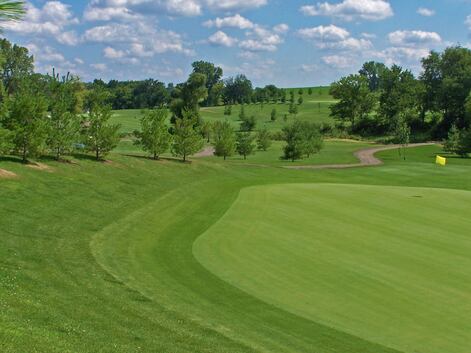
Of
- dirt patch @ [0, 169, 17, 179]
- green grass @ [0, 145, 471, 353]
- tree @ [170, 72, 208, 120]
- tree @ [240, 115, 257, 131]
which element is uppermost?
tree @ [170, 72, 208, 120]

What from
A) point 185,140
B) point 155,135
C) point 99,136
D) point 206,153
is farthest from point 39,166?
point 206,153

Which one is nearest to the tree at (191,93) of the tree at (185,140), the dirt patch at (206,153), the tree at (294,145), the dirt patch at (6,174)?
the dirt patch at (206,153)

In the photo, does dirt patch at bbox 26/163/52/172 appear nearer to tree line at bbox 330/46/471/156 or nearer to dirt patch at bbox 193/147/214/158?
dirt patch at bbox 193/147/214/158

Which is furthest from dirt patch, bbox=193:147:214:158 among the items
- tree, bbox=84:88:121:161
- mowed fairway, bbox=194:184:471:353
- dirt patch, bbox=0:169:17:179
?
mowed fairway, bbox=194:184:471:353

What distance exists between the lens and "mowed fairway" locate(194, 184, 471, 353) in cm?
1355

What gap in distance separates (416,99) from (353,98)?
594 inches

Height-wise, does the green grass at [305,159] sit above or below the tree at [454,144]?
below

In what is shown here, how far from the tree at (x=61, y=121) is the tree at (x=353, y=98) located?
337ft

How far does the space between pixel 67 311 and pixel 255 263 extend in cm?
696

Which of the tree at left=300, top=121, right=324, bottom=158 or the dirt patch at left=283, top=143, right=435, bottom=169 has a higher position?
the tree at left=300, top=121, right=324, bottom=158

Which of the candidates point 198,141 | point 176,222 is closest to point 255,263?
point 176,222

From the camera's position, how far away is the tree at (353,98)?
440 ft

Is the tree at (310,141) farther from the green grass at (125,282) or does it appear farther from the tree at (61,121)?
the green grass at (125,282)

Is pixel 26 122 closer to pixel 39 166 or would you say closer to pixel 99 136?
pixel 39 166
